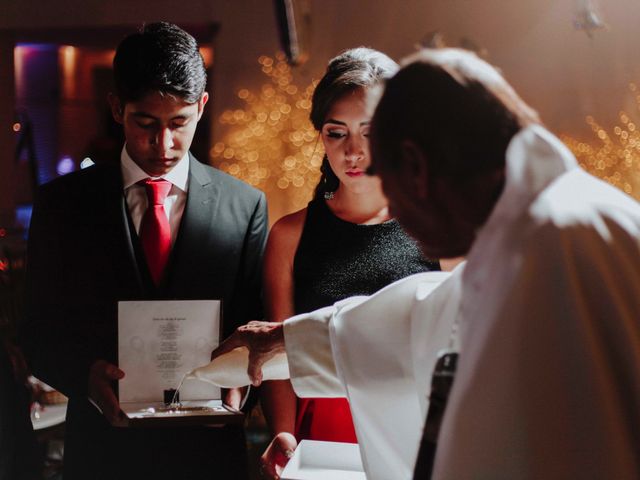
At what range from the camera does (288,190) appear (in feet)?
20.4

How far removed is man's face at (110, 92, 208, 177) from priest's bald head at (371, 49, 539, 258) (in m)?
0.92

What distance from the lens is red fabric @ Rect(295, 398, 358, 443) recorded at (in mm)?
2189

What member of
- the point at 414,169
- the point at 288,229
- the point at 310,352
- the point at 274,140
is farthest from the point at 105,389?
the point at 274,140

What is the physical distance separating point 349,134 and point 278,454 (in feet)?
2.87

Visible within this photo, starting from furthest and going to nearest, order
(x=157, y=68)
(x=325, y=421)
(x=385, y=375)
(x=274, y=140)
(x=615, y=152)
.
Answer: (x=274, y=140), (x=615, y=152), (x=325, y=421), (x=157, y=68), (x=385, y=375)

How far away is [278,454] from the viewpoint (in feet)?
6.72

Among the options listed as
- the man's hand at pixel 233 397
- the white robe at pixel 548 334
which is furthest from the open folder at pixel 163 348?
the white robe at pixel 548 334

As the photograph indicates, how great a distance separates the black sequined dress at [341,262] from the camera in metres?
2.28

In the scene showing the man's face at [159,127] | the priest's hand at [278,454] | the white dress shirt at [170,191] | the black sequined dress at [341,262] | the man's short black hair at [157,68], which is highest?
the man's short black hair at [157,68]

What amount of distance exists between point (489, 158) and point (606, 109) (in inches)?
197

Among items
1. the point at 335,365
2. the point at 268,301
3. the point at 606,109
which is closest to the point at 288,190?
the point at 606,109

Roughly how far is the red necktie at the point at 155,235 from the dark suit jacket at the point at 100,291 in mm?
23

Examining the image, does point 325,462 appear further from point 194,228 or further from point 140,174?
point 140,174

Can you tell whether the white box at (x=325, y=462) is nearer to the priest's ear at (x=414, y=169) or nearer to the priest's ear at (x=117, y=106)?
the priest's ear at (x=414, y=169)
